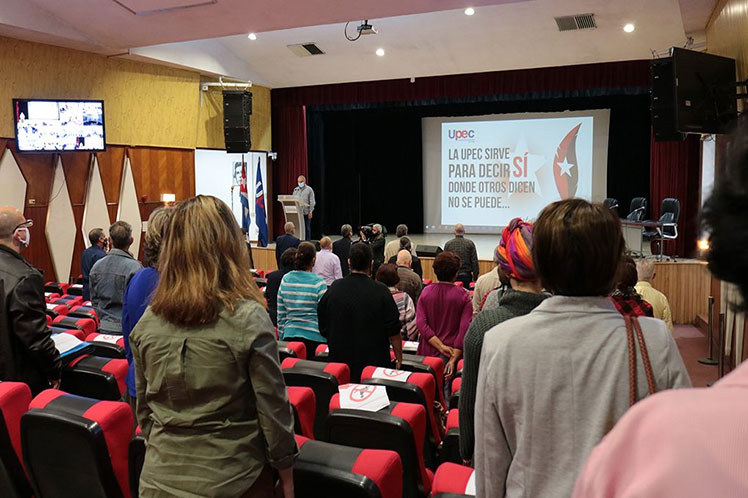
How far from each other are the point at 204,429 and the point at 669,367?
1.10m

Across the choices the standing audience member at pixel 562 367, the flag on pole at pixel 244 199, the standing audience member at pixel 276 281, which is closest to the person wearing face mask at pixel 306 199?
the flag on pole at pixel 244 199

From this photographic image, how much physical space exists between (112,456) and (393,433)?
3.17 feet

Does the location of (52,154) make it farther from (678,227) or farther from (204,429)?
(678,227)

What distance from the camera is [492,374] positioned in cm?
129

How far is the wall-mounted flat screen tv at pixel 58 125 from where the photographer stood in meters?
8.96

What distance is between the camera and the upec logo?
45.9 ft

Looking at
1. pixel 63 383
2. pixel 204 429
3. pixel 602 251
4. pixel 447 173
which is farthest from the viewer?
pixel 447 173

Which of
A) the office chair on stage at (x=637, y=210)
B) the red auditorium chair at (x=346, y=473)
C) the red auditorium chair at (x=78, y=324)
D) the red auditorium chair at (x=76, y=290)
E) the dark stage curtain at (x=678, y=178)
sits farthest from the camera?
the dark stage curtain at (x=678, y=178)

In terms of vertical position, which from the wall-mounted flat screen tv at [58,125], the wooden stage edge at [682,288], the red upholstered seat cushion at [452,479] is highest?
the wall-mounted flat screen tv at [58,125]

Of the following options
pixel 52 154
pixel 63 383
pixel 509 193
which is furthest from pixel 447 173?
pixel 63 383

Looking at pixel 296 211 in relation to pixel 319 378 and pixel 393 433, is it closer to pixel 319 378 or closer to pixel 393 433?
pixel 319 378

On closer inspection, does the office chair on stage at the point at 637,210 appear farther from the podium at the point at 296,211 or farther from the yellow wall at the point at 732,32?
the podium at the point at 296,211

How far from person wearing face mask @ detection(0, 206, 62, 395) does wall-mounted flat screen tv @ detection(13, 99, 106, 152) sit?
6.96m

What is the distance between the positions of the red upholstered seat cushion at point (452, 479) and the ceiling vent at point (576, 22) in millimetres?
9569
